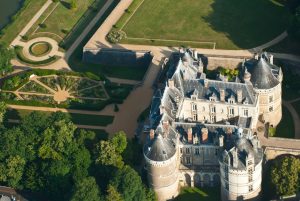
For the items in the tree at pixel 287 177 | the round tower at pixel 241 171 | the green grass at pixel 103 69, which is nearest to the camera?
the round tower at pixel 241 171

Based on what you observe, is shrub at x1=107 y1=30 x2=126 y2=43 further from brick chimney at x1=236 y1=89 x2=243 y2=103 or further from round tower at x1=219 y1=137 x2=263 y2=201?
round tower at x1=219 y1=137 x2=263 y2=201

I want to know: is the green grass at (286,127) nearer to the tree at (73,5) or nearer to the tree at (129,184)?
the tree at (129,184)

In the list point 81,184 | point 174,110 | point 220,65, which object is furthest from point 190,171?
point 220,65

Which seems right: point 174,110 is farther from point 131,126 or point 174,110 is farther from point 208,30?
point 208,30

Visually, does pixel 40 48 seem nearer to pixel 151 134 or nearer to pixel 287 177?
pixel 151 134

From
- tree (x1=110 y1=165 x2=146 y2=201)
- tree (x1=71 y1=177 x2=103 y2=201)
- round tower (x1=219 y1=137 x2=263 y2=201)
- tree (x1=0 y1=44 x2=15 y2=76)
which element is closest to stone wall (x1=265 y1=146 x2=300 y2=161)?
round tower (x1=219 y1=137 x2=263 y2=201)

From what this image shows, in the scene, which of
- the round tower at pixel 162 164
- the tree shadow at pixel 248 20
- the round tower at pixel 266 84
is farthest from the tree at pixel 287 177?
the tree shadow at pixel 248 20
